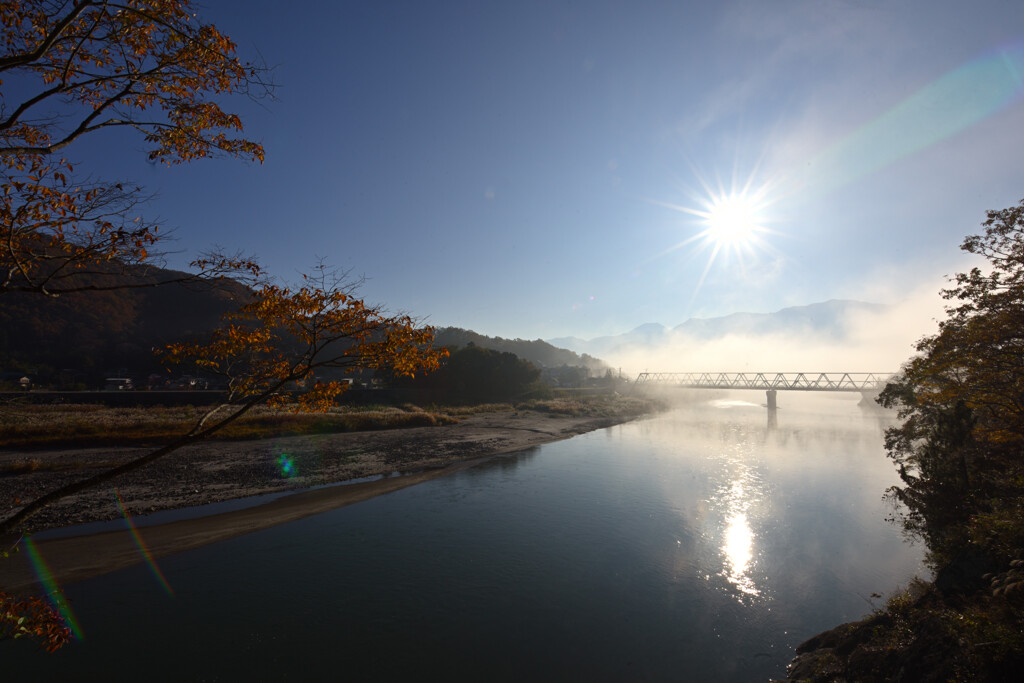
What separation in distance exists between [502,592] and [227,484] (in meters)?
16.2

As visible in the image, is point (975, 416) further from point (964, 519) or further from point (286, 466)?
point (286, 466)

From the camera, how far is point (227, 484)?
20172 mm

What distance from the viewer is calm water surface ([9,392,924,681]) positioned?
27.9ft

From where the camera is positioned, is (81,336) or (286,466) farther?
(81,336)

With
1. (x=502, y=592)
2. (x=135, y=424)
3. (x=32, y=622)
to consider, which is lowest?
(x=502, y=592)

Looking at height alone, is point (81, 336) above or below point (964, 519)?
above

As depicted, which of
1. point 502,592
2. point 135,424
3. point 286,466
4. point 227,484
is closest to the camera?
point 502,592

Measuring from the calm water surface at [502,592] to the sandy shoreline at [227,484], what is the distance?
1.48m

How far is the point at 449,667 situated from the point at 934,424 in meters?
22.6

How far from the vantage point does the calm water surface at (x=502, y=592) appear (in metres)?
8.51

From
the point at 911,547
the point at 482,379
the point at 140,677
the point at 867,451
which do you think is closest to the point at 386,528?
the point at 140,677

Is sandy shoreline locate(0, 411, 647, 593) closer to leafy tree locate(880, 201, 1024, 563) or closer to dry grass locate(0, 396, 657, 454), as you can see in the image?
dry grass locate(0, 396, 657, 454)

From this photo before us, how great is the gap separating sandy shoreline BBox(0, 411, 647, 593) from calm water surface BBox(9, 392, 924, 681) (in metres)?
1.48

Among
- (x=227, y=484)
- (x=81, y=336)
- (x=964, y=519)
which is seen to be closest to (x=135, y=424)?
(x=227, y=484)
